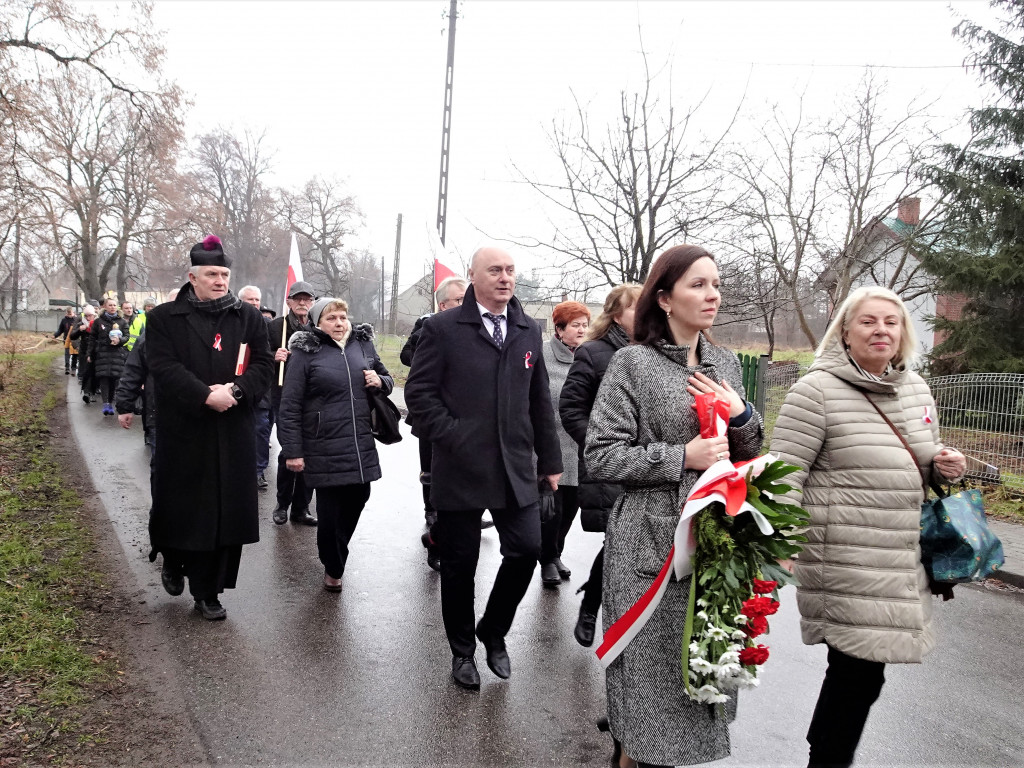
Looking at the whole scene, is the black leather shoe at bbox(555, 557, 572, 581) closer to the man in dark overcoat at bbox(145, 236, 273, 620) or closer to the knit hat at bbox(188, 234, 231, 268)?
the man in dark overcoat at bbox(145, 236, 273, 620)

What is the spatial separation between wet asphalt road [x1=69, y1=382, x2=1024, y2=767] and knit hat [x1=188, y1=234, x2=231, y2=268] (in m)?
2.14

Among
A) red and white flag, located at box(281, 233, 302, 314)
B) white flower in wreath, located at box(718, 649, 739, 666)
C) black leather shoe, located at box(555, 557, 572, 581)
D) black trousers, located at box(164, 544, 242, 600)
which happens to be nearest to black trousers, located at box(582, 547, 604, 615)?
black leather shoe, located at box(555, 557, 572, 581)

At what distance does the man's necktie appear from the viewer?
407 centimetres

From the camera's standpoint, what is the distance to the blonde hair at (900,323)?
3074mm

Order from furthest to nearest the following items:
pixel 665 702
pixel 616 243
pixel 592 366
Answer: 1. pixel 616 243
2. pixel 592 366
3. pixel 665 702

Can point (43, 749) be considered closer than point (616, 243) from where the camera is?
Yes

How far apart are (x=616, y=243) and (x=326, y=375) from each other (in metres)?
7.72

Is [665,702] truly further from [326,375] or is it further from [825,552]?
[326,375]

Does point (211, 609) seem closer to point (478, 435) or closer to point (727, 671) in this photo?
point (478, 435)

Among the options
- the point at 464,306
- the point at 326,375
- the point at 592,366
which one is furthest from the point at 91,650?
the point at 592,366

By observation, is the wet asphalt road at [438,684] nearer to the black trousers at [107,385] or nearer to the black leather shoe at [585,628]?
the black leather shoe at [585,628]

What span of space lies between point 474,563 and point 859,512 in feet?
6.30

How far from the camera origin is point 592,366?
429cm

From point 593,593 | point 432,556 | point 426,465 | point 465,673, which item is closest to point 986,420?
point 426,465
